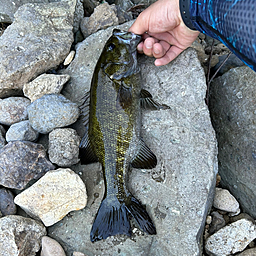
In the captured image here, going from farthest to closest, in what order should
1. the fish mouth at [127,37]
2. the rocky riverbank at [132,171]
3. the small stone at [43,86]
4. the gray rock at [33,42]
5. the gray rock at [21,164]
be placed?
the gray rock at [33,42] < the small stone at [43,86] < the fish mouth at [127,37] < the gray rock at [21,164] < the rocky riverbank at [132,171]

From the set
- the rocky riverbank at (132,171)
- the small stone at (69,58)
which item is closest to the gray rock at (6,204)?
the rocky riverbank at (132,171)

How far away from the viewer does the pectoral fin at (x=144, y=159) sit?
3002 mm

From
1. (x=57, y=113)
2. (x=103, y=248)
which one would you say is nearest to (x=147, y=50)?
(x=57, y=113)

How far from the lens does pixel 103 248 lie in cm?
290

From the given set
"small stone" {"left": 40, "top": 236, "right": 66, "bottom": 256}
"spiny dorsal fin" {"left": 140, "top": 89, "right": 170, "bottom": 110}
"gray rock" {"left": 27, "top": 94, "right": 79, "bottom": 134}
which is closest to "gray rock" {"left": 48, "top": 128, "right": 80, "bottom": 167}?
"gray rock" {"left": 27, "top": 94, "right": 79, "bottom": 134}

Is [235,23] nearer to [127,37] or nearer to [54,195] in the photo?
[127,37]

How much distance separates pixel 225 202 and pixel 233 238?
1.42 ft

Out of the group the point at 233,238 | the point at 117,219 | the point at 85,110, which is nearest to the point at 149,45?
the point at 85,110

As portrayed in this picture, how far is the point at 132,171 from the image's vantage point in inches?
122

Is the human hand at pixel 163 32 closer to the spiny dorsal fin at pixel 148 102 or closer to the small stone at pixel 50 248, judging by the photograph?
the spiny dorsal fin at pixel 148 102

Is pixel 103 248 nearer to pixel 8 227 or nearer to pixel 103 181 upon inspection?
pixel 103 181

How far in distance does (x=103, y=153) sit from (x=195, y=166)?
42.8 inches

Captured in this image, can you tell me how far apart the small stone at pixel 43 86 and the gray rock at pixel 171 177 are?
1.15 metres

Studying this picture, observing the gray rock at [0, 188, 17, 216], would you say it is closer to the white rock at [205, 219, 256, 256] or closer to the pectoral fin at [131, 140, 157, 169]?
the pectoral fin at [131, 140, 157, 169]
